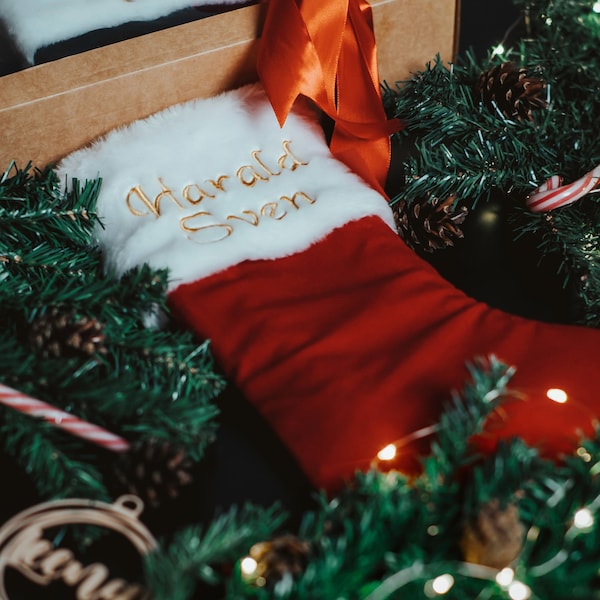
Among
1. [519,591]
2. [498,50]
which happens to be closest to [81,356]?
[519,591]

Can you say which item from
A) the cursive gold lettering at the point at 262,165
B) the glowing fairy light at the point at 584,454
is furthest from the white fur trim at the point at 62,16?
the glowing fairy light at the point at 584,454

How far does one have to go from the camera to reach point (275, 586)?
0.51m

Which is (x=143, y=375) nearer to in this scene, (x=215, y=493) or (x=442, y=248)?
(x=215, y=493)

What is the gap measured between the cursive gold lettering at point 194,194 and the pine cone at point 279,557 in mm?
459

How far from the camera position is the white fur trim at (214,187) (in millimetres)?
800

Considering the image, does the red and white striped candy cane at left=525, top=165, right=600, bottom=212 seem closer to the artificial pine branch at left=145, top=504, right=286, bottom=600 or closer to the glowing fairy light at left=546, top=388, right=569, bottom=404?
the glowing fairy light at left=546, top=388, right=569, bottom=404

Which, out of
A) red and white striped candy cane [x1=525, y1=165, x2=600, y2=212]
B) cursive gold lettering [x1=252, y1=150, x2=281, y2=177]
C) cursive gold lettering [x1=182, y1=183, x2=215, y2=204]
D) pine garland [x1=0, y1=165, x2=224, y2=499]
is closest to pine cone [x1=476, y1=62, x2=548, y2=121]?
red and white striped candy cane [x1=525, y1=165, x2=600, y2=212]

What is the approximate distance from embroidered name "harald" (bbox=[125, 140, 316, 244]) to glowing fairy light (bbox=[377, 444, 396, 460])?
0.34 meters

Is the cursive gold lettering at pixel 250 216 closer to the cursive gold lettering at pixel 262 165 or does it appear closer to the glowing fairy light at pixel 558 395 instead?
the cursive gold lettering at pixel 262 165

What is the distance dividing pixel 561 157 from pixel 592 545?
2.05 ft

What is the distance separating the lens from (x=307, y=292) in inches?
31.3

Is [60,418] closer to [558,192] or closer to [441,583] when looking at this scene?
[441,583]

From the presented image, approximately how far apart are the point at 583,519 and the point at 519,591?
81mm

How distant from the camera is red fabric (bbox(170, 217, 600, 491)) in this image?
25.1 inches
